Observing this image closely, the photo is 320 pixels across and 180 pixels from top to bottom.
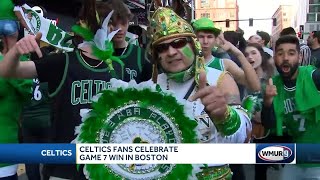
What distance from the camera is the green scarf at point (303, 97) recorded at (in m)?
2.14

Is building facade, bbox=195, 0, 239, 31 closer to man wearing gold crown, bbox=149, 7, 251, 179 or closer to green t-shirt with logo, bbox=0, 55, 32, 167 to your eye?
man wearing gold crown, bbox=149, 7, 251, 179

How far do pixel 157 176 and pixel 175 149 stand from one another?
0.11 metres

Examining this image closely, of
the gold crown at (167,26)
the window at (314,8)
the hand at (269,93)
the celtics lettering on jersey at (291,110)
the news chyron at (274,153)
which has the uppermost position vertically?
the window at (314,8)

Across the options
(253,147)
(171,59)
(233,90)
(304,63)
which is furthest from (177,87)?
(304,63)

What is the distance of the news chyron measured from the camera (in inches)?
71.7

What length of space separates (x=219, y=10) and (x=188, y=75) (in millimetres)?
532

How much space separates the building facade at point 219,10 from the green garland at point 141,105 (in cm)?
53

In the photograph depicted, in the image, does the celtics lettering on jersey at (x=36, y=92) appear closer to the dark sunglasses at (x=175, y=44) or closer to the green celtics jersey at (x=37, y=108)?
the green celtics jersey at (x=37, y=108)

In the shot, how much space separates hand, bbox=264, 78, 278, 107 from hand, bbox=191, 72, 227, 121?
23.0 inches

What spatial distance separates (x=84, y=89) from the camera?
1.82 m

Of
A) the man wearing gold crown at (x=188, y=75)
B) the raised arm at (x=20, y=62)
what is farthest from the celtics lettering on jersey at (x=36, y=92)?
the man wearing gold crown at (x=188, y=75)

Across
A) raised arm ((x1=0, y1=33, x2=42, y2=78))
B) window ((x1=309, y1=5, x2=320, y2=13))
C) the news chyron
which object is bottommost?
the news chyron

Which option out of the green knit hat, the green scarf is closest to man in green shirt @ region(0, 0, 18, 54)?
the green knit hat

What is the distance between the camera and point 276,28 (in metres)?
2.48
